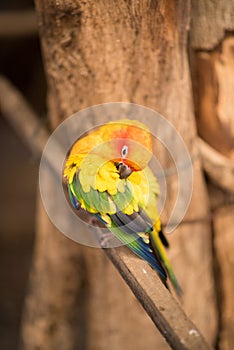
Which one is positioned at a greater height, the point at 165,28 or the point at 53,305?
the point at 165,28

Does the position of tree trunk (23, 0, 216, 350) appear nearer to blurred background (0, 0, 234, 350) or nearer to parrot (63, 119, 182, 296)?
Answer: blurred background (0, 0, 234, 350)

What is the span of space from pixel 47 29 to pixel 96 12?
0.20m

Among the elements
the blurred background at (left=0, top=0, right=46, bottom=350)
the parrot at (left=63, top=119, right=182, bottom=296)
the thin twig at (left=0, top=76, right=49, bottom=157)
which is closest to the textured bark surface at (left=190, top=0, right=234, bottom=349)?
the parrot at (left=63, top=119, right=182, bottom=296)

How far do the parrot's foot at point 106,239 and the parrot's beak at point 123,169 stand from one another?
0.16 meters

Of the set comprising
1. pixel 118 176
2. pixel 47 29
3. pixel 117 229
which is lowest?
pixel 117 229

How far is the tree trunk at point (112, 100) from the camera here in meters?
1.42

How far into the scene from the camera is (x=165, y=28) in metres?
1.40

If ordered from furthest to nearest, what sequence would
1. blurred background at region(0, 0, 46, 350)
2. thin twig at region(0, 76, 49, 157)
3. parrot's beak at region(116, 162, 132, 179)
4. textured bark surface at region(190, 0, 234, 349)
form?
blurred background at region(0, 0, 46, 350) → thin twig at region(0, 76, 49, 157) → textured bark surface at region(190, 0, 234, 349) → parrot's beak at region(116, 162, 132, 179)

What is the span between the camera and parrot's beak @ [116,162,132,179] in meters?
1.16

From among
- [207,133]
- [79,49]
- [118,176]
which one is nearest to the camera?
[118,176]

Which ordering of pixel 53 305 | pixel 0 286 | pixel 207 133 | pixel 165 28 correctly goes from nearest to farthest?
pixel 165 28
pixel 207 133
pixel 53 305
pixel 0 286

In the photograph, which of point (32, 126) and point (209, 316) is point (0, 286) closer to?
point (32, 126)

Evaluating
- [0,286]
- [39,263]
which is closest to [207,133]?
[39,263]

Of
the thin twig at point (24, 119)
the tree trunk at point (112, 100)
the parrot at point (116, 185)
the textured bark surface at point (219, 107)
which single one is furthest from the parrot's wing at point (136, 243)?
the thin twig at point (24, 119)
